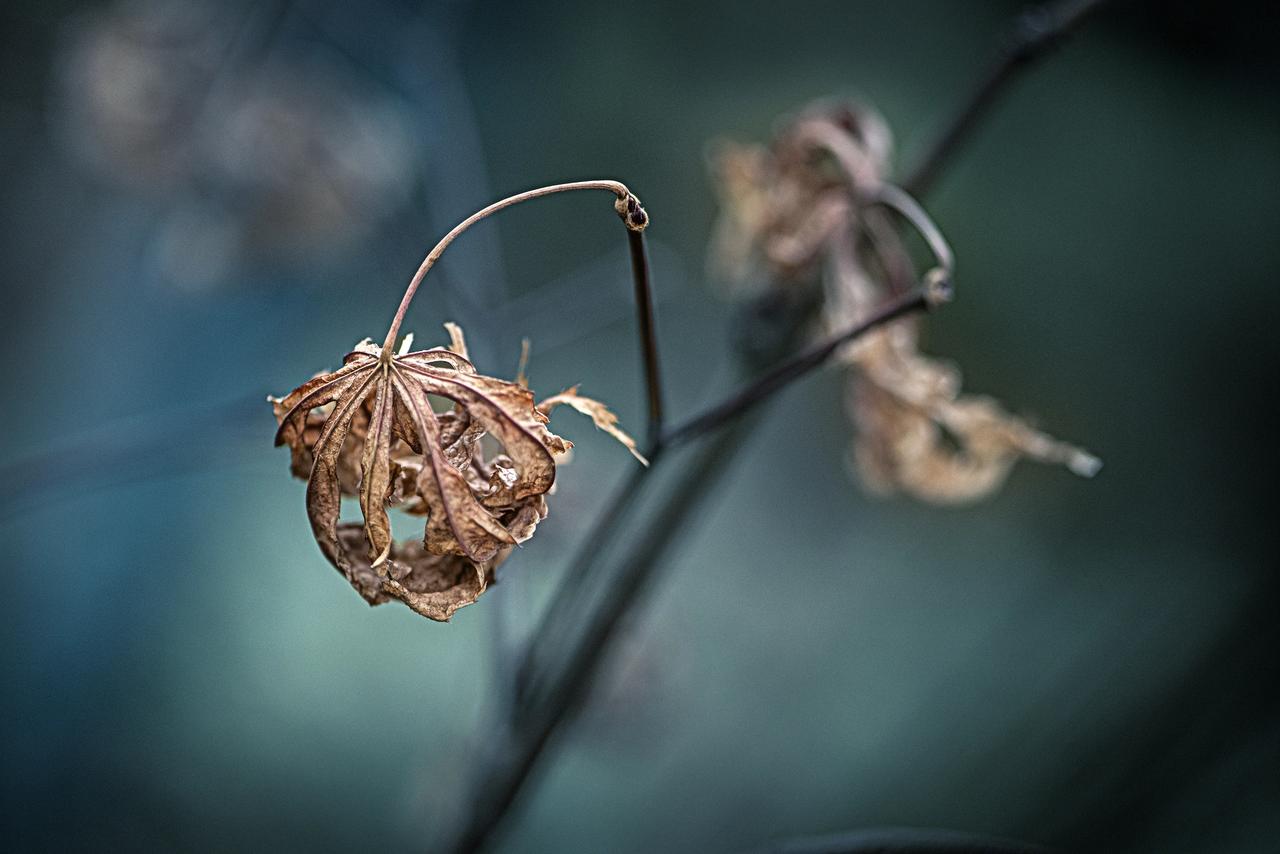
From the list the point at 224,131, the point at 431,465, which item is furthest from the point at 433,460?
the point at 224,131

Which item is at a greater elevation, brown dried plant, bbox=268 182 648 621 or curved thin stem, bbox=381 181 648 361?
curved thin stem, bbox=381 181 648 361

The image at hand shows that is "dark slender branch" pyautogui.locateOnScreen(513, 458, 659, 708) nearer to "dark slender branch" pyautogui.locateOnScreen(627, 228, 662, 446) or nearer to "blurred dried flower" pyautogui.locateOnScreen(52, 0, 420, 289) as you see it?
"dark slender branch" pyautogui.locateOnScreen(627, 228, 662, 446)

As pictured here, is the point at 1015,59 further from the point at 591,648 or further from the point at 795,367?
the point at 591,648

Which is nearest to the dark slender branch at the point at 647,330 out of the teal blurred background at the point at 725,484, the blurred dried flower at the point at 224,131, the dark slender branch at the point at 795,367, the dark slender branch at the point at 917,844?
the dark slender branch at the point at 795,367

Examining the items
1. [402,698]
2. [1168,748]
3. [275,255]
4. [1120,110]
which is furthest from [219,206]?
[1120,110]

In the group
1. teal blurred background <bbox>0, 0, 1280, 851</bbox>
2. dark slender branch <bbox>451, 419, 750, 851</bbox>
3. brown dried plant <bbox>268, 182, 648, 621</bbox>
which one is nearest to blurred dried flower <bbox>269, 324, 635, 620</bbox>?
brown dried plant <bbox>268, 182, 648, 621</bbox>

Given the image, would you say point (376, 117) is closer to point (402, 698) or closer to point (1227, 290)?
point (402, 698)

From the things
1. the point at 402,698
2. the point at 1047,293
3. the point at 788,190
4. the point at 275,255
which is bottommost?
the point at 402,698
